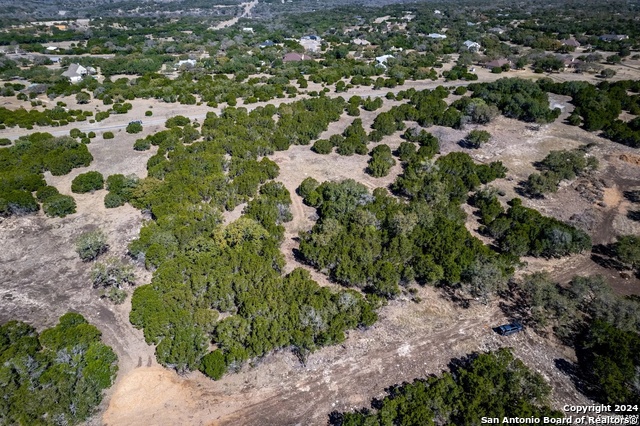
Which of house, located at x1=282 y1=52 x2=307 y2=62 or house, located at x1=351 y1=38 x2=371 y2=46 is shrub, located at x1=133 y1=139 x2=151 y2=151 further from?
house, located at x1=351 y1=38 x2=371 y2=46

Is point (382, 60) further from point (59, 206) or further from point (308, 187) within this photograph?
point (59, 206)

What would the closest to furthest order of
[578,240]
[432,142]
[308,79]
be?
[578,240]
[432,142]
[308,79]

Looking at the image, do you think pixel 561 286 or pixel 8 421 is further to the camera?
pixel 561 286

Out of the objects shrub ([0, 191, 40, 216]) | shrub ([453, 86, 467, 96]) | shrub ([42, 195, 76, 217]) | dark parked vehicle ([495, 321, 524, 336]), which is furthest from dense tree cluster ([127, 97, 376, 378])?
shrub ([453, 86, 467, 96])

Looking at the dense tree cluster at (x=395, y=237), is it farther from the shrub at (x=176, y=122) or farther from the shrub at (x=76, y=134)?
the shrub at (x=76, y=134)

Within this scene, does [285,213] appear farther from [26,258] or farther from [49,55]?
[49,55]

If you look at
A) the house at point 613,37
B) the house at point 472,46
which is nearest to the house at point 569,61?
the house at point 472,46

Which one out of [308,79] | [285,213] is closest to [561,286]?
[285,213]
